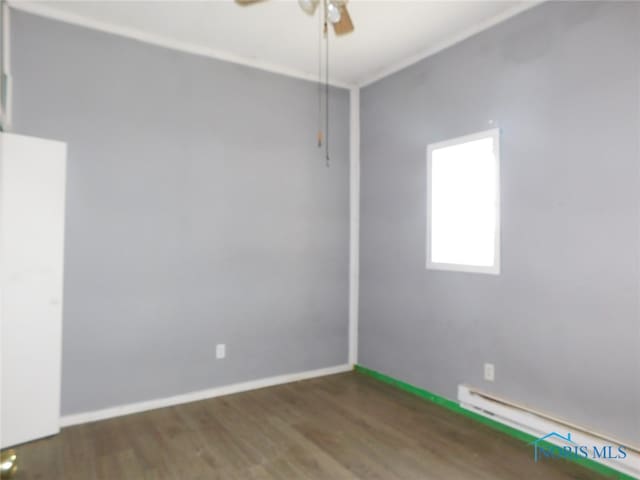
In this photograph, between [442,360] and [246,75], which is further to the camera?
[246,75]

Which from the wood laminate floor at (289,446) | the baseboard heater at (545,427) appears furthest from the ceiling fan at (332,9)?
the baseboard heater at (545,427)

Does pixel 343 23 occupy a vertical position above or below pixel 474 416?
above

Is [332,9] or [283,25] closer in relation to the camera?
[332,9]

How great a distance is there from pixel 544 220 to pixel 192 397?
9.59ft

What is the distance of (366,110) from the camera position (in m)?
4.22

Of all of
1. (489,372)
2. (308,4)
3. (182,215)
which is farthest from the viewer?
(182,215)

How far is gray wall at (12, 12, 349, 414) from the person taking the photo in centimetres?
300

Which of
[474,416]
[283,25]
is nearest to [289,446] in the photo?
[474,416]

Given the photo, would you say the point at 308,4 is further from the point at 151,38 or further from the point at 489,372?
the point at 489,372

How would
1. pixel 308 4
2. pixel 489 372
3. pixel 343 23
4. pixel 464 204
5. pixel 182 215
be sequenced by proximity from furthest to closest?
pixel 182 215
pixel 464 204
pixel 489 372
pixel 343 23
pixel 308 4

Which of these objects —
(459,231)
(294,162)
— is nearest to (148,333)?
(294,162)

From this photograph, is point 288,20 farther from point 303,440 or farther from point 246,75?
point 303,440

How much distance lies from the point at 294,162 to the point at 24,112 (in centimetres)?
207

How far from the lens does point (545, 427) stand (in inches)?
104
